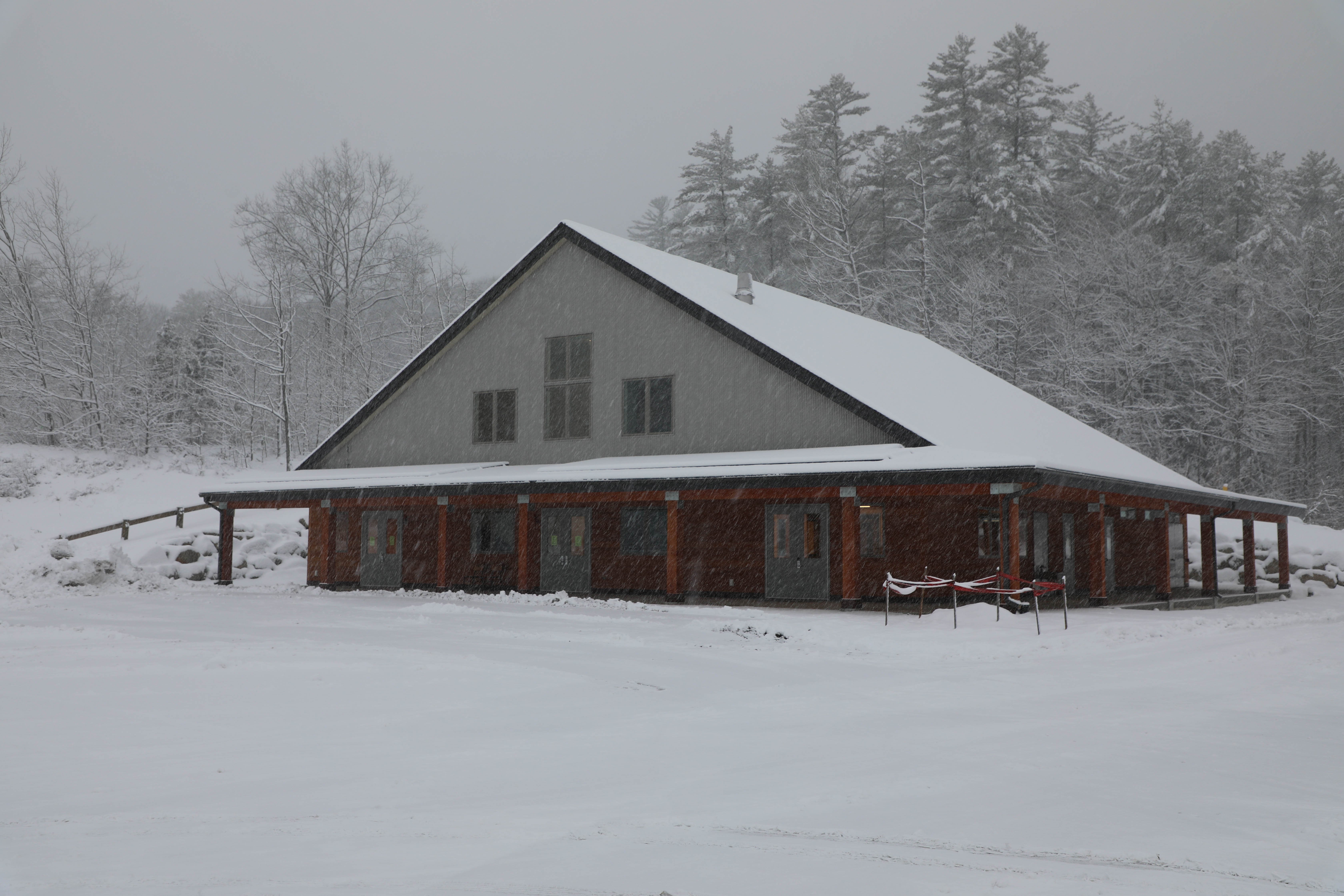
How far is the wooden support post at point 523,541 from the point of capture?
21.8m

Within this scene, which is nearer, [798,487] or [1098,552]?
[798,487]

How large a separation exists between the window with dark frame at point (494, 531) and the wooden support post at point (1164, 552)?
14.5 metres

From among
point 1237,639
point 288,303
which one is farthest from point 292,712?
point 288,303

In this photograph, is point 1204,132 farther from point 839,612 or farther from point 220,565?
point 220,565

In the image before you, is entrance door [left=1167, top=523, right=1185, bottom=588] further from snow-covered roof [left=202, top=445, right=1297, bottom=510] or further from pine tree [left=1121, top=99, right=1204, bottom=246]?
pine tree [left=1121, top=99, right=1204, bottom=246]

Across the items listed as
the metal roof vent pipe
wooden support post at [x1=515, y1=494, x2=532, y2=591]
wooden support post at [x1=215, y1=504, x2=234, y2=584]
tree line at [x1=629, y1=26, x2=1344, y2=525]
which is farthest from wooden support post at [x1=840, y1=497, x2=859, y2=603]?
tree line at [x1=629, y1=26, x2=1344, y2=525]

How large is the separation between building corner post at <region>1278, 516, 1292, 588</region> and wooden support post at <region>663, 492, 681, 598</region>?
54.7 feet

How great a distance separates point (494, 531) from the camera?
983 inches

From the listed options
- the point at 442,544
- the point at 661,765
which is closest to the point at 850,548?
the point at 442,544

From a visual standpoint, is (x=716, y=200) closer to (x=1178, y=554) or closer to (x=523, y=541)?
(x=1178, y=554)

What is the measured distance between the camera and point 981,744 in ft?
25.0

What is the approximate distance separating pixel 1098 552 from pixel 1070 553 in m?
4.26

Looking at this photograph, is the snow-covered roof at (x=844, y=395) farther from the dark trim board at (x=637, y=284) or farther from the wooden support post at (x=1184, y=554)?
the wooden support post at (x=1184, y=554)

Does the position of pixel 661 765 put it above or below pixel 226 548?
below
